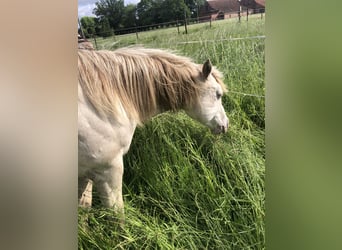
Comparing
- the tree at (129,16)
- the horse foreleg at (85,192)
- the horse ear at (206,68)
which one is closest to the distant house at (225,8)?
the horse ear at (206,68)

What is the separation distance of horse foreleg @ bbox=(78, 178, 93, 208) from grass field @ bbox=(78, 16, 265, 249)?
0.16 feet

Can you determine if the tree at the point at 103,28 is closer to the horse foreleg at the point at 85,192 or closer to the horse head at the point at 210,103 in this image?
the horse head at the point at 210,103

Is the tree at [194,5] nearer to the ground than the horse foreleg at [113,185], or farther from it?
farther from it

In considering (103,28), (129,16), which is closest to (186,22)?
(129,16)

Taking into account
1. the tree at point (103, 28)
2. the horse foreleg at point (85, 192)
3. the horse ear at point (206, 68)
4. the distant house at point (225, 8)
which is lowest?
the horse foreleg at point (85, 192)

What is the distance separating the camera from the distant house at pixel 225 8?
183 centimetres

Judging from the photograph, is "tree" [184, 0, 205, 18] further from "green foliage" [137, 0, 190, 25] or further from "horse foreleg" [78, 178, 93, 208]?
"horse foreleg" [78, 178, 93, 208]

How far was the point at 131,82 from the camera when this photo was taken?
209 cm

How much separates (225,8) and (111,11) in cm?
54

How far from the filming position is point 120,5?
209 centimetres

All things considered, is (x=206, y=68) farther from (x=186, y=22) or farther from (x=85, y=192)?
(x=85, y=192)

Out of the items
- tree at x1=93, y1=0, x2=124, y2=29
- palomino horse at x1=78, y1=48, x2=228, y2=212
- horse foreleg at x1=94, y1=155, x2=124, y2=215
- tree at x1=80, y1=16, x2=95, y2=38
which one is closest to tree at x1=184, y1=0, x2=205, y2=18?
palomino horse at x1=78, y1=48, x2=228, y2=212

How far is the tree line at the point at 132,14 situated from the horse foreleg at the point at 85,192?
2.27 ft
